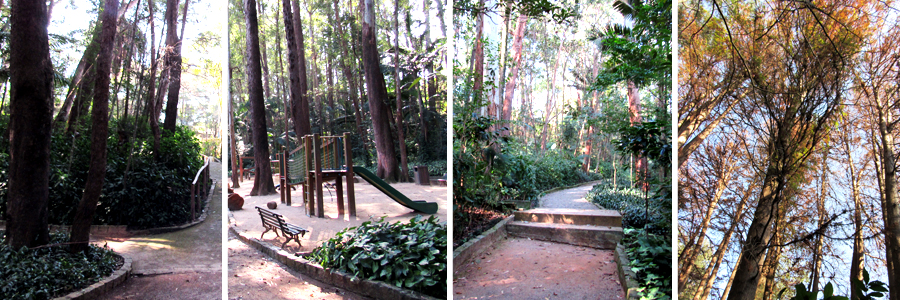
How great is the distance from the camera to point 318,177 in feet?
6.56

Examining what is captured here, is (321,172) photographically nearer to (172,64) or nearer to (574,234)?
(172,64)

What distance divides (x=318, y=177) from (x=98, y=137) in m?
1.05

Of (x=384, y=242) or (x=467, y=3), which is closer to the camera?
(x=384, y=242)

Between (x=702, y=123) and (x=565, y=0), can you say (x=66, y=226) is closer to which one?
(x=565, y=0)

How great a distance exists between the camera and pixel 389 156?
192 cm

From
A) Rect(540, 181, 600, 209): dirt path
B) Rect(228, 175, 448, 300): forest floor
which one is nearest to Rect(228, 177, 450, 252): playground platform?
Rect(228, 175, 448, 300): forest floor

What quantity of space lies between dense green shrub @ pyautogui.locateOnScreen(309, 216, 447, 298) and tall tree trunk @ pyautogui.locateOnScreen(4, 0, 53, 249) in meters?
1.22

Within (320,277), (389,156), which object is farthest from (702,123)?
(320,277)

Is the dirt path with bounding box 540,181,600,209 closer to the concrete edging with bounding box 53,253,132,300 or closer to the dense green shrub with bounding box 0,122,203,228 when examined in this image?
the dense green shrub with bounding box 0,122,203,228

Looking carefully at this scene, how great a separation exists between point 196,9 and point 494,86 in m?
1.73

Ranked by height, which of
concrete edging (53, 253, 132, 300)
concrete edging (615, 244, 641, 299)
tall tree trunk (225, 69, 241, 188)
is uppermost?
tall tree trunk (225, 69, 241, 188)

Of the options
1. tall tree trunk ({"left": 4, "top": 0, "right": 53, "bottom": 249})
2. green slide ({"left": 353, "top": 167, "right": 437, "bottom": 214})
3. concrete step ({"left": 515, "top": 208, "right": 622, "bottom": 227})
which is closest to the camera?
tall tree trunk ({"left": 4, "top": 0, "right": 53, "bottom": 249})

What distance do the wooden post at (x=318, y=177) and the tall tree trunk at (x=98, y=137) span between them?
3.28 feet

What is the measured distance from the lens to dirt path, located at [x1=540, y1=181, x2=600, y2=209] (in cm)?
243
